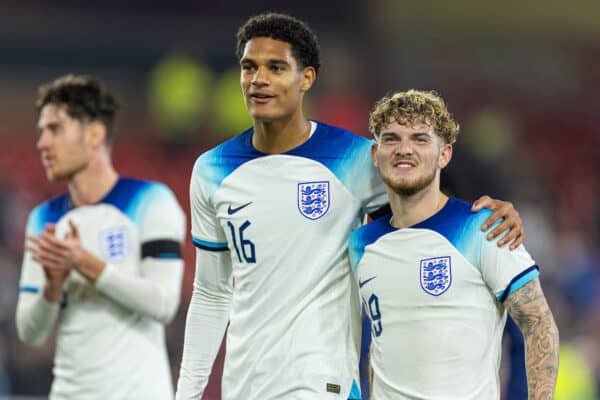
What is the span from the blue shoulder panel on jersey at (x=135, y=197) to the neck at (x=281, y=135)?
1294 mm

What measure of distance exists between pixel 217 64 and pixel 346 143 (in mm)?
14281

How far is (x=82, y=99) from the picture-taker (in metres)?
5.21

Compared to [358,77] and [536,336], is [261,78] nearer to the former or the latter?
[536,336]

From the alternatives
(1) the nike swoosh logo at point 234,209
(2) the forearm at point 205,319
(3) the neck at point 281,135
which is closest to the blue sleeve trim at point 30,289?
(2) the forearm at point 205,319

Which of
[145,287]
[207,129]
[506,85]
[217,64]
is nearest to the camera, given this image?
[145,287]

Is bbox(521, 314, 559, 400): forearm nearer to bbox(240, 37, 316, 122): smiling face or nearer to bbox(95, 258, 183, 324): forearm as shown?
bbox(240, 37, 316, 122): smiling face

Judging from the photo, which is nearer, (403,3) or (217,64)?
(217,64)

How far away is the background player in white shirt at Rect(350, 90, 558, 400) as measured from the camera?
345 cm

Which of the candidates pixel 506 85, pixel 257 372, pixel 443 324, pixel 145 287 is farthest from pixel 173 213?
pixel 506 85

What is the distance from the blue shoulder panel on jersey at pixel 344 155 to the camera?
3814 millimetres

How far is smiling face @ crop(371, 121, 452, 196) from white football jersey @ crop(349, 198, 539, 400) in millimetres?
142

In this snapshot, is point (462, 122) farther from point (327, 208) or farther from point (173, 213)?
point (327, 208)

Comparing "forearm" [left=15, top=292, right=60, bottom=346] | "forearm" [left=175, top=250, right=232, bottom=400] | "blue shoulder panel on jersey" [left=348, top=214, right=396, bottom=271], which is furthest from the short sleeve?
"forearm" [left=15, top=292, right=60, bottom=346]

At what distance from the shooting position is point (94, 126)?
17.1 feet
